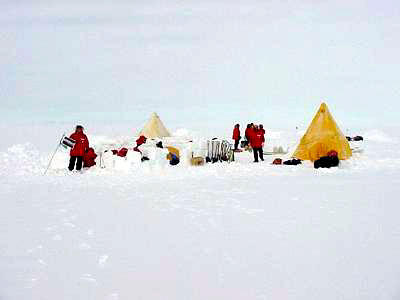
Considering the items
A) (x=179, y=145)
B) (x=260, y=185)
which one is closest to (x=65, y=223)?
(x=260, y=185)

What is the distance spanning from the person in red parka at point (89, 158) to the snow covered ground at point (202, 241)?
13.3ft

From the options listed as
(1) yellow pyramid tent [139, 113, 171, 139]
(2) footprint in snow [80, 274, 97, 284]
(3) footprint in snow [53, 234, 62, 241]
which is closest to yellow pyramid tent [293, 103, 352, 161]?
(1) yellow pyramid tent [139, 113, 171, 139]

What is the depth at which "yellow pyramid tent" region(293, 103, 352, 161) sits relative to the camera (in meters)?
17.5

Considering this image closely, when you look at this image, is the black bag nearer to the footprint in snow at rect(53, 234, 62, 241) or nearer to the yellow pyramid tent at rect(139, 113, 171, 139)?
the footprint in snow at rect(53, 234, 62, 241)

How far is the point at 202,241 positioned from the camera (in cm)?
631

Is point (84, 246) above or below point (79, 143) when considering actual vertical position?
below

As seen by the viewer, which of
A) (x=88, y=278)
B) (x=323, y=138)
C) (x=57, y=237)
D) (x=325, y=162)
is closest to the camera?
(x=88, y=278)

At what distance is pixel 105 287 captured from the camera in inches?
186

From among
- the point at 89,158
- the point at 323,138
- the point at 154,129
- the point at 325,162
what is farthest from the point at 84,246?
the point at 154,129

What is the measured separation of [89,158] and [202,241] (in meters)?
10.8

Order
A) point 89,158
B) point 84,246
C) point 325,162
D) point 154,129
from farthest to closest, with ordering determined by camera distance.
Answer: point 154,129 → point 89,158 → point 325,162 → point 84,246

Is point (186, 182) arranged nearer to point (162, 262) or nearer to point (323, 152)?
point (323, 152)

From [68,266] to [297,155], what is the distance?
13.3 meters

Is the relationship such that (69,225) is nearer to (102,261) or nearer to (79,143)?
(102,261)
